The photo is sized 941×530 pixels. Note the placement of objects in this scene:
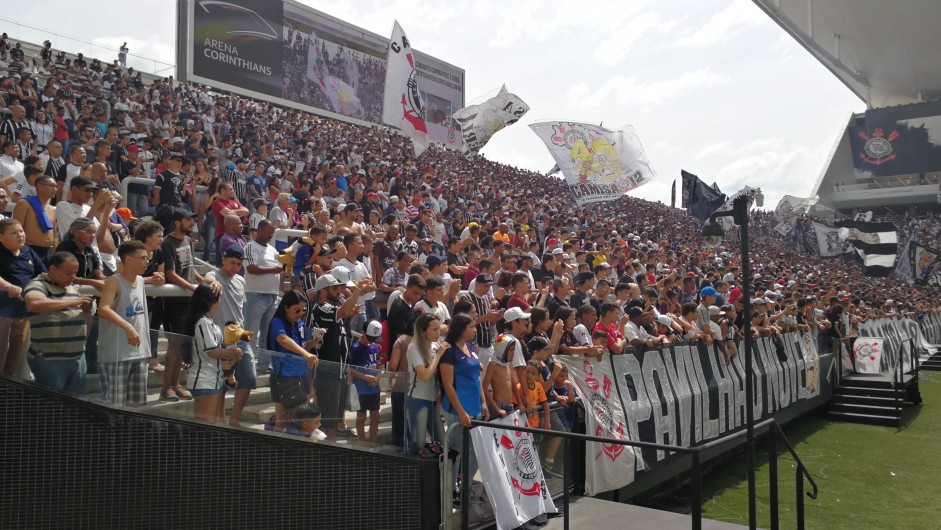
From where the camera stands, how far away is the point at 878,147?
211 ft

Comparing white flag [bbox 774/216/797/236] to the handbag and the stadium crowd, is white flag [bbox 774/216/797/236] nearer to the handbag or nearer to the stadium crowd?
the stadium crowd

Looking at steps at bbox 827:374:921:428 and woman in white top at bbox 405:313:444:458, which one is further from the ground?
woman in white top at bbox 405:313:444:458

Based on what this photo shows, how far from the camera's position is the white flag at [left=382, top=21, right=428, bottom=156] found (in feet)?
50.5

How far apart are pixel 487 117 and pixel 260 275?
14.4 metres

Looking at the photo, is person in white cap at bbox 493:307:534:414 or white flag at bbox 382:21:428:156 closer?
person in white cap at bbox 493:307:534:414

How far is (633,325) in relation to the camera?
365 inches

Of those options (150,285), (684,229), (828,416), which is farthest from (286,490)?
(684,229)

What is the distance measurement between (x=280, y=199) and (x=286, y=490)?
19.7 feet

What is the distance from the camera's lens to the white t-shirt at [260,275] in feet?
24.1

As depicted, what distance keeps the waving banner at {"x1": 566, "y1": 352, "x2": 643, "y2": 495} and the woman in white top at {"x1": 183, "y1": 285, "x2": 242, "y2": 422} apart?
3.82m

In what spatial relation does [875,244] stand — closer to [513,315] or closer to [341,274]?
[513,315]

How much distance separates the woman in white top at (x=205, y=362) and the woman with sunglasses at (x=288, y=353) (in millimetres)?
344

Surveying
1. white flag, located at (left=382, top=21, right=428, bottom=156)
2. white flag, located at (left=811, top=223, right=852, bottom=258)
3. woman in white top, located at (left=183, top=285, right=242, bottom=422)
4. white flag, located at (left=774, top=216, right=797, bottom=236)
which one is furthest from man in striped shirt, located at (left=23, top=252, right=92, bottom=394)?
white flag, located at (left=811, top=223, right=852, bottom=258)

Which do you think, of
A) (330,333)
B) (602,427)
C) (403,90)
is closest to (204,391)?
(330,333)
